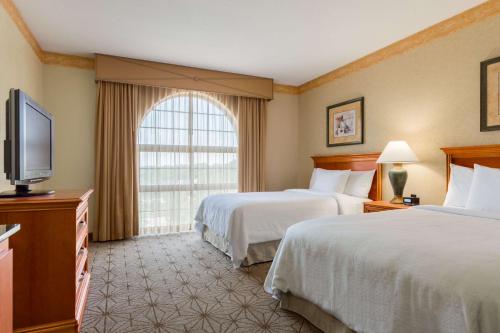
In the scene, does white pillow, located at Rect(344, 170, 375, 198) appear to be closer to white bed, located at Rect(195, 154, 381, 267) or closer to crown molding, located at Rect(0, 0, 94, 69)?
white bed, located at Rect(195, 154, 381, 267)

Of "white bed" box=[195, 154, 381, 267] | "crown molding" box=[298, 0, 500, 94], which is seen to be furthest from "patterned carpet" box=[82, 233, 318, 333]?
"crown molding" box=[298, 0, 500, 94]

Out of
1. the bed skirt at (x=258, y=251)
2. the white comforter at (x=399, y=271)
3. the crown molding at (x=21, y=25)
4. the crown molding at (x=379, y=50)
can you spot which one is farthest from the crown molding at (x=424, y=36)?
the crown molding at (x=21, y=25)

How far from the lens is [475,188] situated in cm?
246

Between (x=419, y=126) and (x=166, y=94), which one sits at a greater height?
(x=166, y=94)

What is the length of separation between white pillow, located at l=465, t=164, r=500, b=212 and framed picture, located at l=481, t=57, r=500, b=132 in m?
0.53

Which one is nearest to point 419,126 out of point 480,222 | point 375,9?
point 375,9

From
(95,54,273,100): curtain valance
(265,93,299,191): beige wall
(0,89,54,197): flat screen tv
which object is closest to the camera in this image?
(0,89,54,197): flat screen tv

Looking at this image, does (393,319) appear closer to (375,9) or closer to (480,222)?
(480,222)

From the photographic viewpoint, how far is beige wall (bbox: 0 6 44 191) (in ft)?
8.34

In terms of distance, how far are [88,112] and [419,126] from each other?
4397 millimetres

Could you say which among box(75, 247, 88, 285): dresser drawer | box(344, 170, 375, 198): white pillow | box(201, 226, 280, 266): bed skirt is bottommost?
box(201, 226, 280, 266): bed skirt

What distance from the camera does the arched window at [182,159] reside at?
4.45 metres

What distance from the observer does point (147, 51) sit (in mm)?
3883

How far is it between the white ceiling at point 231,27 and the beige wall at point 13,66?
10.3 inches
